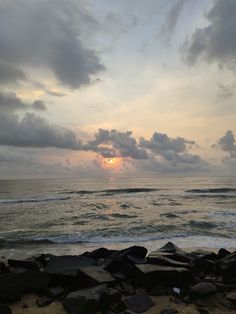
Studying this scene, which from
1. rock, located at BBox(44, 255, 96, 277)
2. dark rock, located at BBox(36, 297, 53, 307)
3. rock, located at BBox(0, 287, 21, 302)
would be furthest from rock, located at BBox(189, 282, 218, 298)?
rock, located at BBox(0, 287, 21, 302)

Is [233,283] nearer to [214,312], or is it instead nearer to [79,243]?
[214,312]

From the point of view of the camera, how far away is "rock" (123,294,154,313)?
261 inches

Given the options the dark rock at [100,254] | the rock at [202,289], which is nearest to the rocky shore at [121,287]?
the rock at [202,289]

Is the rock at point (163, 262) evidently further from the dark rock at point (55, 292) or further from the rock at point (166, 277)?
the dark rock at point (55, 292)

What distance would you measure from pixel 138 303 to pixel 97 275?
51.9 inches

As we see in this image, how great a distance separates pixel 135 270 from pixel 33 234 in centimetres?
1108

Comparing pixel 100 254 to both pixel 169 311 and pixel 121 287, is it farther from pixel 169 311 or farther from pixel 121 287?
pixel 169 311

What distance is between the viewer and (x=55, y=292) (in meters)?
7.41

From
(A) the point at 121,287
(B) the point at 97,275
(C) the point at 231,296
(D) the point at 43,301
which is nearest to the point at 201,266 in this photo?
(C) the point at 231,296

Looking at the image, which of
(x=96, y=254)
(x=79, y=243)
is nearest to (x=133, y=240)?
(x=79, y=243)

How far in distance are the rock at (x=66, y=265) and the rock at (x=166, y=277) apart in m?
1.60

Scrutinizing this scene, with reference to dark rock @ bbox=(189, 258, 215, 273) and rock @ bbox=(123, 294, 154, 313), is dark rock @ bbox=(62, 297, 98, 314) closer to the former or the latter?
rock @ bbox=(123, 294, 154, 313)

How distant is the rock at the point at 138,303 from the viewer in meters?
6.63

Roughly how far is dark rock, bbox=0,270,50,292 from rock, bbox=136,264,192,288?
2.18 meters
